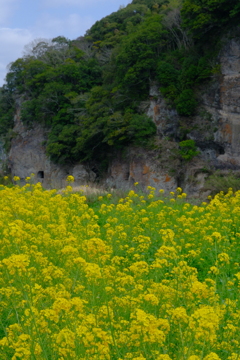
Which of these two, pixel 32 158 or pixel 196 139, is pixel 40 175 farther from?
pixel 196 139

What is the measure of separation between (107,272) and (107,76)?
974 inches

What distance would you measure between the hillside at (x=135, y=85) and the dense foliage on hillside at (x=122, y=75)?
0.18 feet

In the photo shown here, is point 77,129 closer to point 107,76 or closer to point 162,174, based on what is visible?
point 107,76

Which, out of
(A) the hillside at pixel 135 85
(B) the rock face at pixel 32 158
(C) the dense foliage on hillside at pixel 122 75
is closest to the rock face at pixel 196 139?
(A) the hillside at pixel 135 85

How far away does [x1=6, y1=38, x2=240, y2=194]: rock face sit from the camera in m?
20.3

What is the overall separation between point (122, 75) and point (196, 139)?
6.47m

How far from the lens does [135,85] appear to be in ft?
78.8

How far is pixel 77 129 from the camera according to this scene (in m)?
26.5

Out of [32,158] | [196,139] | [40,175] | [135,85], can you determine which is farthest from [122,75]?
[40,175]

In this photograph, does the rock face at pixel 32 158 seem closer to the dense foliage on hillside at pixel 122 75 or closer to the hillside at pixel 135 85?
the hillside at pixel 135 85

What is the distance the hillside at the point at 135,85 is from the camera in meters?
21.2

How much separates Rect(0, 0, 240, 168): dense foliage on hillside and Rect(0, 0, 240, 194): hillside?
2.2 inches

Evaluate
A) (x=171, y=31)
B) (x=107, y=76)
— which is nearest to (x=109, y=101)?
(x=107, y=76)

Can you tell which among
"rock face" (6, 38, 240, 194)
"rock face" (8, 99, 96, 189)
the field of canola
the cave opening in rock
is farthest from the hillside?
the field of canola
